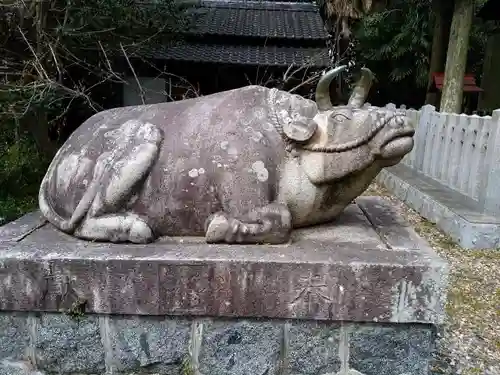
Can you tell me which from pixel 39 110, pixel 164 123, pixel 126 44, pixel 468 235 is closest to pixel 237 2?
pixel 126 44

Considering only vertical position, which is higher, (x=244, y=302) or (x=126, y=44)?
(x=126, y=44)

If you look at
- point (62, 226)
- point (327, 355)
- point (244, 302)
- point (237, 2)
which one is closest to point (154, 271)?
point (244, 302)

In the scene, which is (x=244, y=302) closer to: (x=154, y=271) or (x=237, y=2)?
(x=154, y=271)

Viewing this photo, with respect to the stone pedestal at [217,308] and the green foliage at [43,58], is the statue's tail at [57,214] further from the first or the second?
the green foliage at [43,58]

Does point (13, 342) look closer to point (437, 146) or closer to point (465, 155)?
point (465, 155)

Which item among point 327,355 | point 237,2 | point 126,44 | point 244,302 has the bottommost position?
point 327,355

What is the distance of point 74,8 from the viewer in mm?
6047

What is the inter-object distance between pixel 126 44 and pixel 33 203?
2.49 metres

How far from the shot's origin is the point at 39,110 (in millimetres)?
5875

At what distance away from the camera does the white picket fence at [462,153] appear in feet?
15.4

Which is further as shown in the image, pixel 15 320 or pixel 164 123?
pixel 164 123

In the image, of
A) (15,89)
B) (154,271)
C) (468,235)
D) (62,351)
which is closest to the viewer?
(154,271)

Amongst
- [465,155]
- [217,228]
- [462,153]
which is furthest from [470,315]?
[462,153]

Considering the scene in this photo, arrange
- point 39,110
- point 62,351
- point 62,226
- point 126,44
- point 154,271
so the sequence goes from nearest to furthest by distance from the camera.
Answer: point 154,271 < point 62,351 < point 62,226 < point 39,110 < point 126,44
